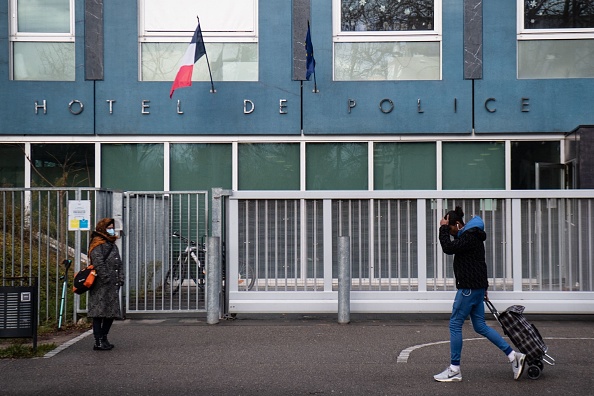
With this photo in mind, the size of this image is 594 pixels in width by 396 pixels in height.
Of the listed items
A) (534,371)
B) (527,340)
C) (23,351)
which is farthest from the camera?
(23,351)

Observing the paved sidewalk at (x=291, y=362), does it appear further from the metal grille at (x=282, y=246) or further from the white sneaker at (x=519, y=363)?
the metal grille at (x=282, y=246)

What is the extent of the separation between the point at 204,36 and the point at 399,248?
6634 mm

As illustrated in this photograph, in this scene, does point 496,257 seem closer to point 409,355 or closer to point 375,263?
point 375,263

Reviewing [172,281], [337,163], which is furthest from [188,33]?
[172,281]

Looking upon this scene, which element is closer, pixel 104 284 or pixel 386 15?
pixel 104 284

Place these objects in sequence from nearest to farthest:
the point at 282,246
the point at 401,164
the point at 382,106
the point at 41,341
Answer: the point at 41,341 → the point at 282,246 → the point at 382,106 → the point at 401,164

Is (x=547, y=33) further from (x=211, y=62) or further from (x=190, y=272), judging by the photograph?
(x=190, y=272)

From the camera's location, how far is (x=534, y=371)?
24.8 feet

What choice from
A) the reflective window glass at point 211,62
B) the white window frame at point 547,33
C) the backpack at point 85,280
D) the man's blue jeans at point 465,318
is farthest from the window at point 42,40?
the man's blue jeans at point 465,318

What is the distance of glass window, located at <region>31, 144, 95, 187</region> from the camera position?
597 inches

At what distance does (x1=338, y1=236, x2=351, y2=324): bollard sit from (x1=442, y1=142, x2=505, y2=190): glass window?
16.1 feet

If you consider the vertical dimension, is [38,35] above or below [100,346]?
above

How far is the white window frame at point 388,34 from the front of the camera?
49.4 ft

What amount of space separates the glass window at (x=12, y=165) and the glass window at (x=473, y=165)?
8547 millimetres
